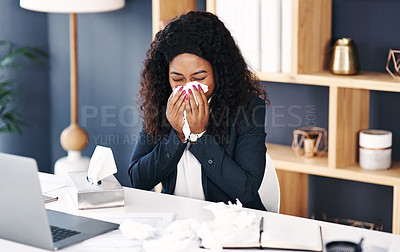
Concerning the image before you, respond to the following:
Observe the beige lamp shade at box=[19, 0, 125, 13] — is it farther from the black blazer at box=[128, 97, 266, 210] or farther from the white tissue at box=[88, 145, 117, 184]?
the white tissue at box=[88, 145, 117, 184]

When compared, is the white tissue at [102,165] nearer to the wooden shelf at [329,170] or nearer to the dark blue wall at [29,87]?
the wooden shelf at [329,170]

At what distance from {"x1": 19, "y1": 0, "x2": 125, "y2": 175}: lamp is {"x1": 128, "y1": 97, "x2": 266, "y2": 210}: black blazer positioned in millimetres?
1209

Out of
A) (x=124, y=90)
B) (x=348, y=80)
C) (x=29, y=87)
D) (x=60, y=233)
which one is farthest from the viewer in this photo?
(x=29, y=87)

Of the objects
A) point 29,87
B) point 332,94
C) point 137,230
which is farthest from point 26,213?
point 29,87

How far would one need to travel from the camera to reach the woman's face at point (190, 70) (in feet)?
6.39

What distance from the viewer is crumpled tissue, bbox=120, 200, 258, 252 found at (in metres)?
1.47

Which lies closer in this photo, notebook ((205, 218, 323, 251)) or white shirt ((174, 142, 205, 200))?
notebook ((205, 218, 323, 251))

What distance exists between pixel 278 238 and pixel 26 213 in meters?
0.63

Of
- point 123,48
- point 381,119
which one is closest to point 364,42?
point 381,119

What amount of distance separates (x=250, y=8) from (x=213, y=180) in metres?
1.02

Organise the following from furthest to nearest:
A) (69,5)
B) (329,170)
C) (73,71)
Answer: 1. (73,71)
2. (69,5)
3. (329,170)

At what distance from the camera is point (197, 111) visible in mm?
1964

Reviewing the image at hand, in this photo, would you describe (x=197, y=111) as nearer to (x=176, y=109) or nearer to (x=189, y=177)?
(x=176, y=109)

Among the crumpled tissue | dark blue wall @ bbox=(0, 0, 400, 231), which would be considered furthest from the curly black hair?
dark blue wall @ bbox=(0, 0, 400, 231)
